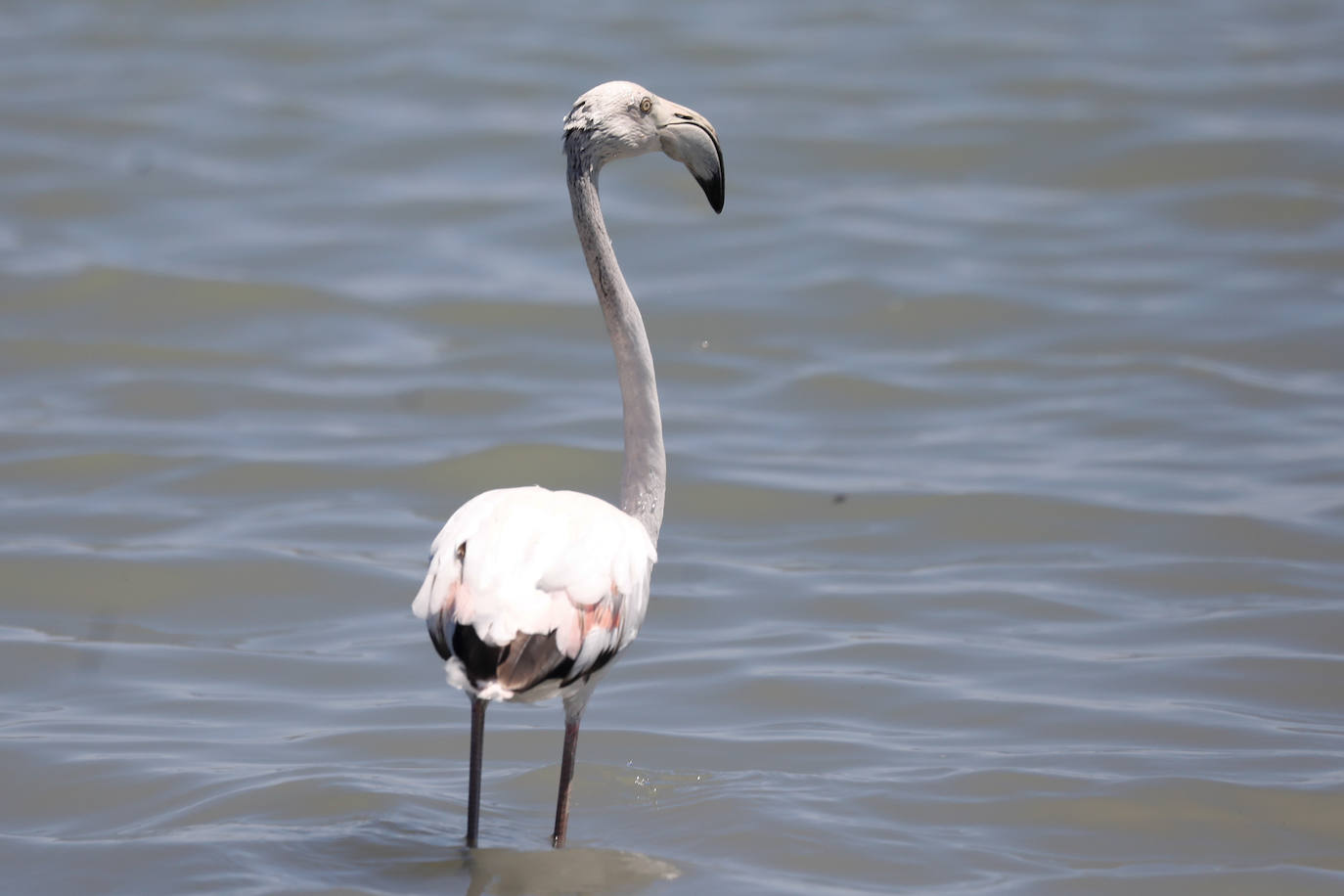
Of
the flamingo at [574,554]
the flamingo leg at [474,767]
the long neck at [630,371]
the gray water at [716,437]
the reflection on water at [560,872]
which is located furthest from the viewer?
the gray water at [716,437]

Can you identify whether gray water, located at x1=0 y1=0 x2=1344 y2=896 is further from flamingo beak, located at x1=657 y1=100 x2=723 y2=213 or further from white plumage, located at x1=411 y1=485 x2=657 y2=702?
flamingo beak, located at x1=657 y1=100 x2=723 y2=213

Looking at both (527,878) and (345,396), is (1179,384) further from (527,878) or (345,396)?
(527,878)

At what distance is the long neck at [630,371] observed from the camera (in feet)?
17.7

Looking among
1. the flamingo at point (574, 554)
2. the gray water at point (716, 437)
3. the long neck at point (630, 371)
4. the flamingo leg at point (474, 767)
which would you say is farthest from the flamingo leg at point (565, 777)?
the long neck at point (630, 371)

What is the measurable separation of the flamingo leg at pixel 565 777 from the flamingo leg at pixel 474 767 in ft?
1.01

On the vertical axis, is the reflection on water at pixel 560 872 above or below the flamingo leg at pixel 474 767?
below

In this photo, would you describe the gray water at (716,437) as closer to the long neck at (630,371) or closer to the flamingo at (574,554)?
the flamingo at (574,554)

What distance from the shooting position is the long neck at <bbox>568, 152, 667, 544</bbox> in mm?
5398

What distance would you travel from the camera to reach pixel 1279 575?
326 inches

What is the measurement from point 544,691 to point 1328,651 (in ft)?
14.1

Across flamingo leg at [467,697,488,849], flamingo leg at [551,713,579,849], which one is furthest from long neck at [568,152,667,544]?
flamingo leg at [467,697,488,849]

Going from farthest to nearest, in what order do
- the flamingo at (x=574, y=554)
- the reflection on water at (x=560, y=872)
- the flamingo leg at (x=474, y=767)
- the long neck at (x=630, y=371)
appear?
the long neck at (x=630, y=371)
the reflection on water at (x=560, y=872)
the flamingo leg at (x=474, y=767)
the flamingo at (x=574, y=554)

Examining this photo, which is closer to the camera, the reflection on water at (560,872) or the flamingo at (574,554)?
the flamingo at (574,554)

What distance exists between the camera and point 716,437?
33.9ft
